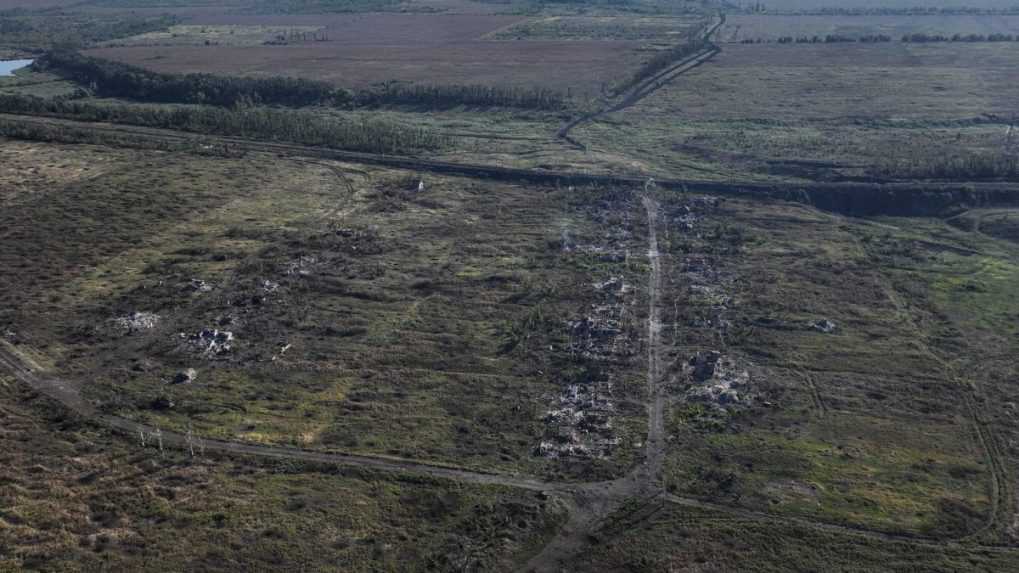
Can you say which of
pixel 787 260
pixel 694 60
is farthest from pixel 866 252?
pixel 694 60

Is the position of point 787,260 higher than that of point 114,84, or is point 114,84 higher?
point 114,84

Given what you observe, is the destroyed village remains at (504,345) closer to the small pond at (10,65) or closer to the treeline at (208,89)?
the treeline at (208,89)

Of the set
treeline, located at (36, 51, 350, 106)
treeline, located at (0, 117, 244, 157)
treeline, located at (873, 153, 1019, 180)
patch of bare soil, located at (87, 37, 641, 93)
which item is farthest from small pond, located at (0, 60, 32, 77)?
treeline, located at (873, 153, 1019, 180)

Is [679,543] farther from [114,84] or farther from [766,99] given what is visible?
[114,84]

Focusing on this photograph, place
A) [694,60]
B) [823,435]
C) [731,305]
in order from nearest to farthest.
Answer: [823,435]
[731,305]
[694,60]

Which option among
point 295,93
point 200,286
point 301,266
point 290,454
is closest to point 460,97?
point 295,93

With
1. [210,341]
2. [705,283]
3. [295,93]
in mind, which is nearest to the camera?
[210,341]

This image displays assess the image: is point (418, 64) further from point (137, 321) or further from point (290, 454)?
point (290, 454)
